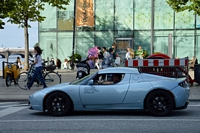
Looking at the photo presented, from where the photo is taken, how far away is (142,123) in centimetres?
1051

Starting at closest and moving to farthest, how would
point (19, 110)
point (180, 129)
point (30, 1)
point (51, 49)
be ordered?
point (180, 129)
point (19, 110)
point (30, 1)
point (51, 49)

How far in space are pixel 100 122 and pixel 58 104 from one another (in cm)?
141

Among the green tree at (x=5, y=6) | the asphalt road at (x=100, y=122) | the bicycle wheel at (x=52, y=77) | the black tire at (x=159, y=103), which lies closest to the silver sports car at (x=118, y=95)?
the black tire at (x=159, y=103)

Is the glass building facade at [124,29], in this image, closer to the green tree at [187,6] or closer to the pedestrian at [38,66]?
the green tree at [187,6]

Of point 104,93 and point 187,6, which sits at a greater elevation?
point 187,6

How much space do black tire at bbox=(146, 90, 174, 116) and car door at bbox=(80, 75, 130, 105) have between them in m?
0.62

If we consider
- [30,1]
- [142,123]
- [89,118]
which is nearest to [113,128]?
[142,123]

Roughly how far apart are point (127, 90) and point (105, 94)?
515mm

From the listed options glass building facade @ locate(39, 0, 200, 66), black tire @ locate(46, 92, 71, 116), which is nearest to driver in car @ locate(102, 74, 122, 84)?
black tire @ locate(46, 92, 71, 116)

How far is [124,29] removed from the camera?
43.8 metres

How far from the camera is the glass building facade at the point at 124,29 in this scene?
42438mm

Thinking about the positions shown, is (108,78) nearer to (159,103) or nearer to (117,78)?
(117,78)

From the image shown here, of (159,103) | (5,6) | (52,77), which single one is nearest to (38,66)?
(52,77)

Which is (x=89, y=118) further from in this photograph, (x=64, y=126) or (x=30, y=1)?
(x=30, y=1)
